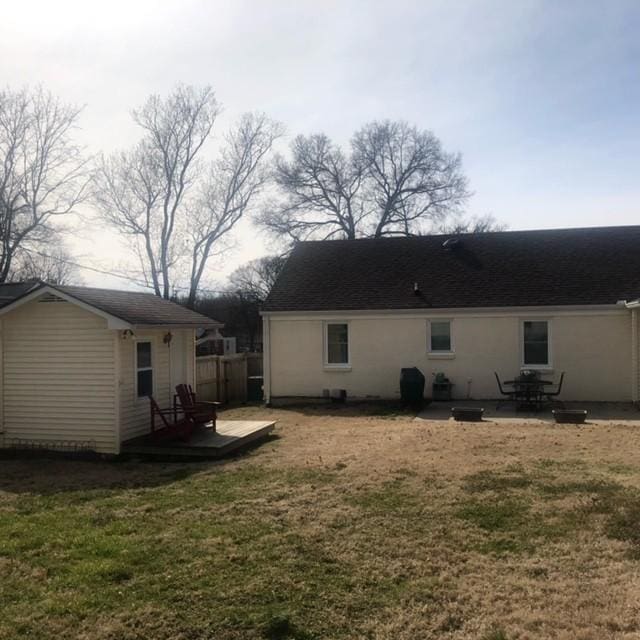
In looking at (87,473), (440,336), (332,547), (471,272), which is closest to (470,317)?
(440,336)

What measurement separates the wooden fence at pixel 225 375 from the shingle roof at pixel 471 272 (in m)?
2.62

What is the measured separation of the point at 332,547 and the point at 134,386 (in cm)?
682

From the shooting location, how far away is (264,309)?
1909cm

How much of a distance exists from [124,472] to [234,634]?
617cm

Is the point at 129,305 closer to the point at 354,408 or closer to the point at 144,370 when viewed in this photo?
the point at 144,370

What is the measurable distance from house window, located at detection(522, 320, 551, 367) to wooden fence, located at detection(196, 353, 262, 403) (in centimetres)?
918

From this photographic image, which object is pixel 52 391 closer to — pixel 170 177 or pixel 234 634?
pixel 234 634

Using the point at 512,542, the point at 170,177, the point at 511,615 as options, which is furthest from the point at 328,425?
the point at 170,177

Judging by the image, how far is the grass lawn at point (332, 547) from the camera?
434 cm

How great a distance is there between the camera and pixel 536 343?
17500 millimetres

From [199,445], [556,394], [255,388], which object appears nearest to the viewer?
[199,445]

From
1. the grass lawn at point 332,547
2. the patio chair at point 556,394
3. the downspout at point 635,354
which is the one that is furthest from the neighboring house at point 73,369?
the downspout at point 635,354

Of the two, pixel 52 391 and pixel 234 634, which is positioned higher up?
pixel 52 391

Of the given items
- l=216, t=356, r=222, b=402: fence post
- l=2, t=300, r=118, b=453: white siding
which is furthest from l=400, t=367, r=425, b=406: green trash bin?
l=2, t=300, r=118, b=453: white siding
